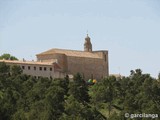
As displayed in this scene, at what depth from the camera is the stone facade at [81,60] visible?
91500 mm

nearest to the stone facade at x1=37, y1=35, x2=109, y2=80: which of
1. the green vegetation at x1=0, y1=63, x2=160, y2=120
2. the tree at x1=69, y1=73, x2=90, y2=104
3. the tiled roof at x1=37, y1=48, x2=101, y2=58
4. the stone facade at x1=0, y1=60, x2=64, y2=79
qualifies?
the tiled roof at x1=37, y1=48, x2=101, y2=58

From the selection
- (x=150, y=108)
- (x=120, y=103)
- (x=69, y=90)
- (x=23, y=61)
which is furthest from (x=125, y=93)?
(x=23, y=61)

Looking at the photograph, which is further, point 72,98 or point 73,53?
point 73,53

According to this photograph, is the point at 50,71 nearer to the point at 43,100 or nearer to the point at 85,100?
the point at 85,100

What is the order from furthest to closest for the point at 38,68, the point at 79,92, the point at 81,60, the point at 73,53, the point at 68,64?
the point at 73,53 → the point at 81,60 → the point at 68,64 → the point at 38,68 → the point at 79,92

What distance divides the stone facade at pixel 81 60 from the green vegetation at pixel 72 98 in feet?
40.9

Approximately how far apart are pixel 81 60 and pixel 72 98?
28.8 m

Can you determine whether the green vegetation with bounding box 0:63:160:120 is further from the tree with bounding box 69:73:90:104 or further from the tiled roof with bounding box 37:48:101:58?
the tiled roof with bounding box 37:48:101:58

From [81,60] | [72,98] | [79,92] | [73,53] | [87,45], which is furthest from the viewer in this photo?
[87,45]

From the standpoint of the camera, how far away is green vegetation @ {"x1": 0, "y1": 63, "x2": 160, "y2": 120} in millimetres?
60500

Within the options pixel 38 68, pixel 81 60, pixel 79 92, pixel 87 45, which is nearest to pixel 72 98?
pixel 79 92

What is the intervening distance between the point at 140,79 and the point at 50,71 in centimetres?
1467

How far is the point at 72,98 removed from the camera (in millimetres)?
65312

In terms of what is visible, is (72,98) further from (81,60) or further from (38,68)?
(81,60)
